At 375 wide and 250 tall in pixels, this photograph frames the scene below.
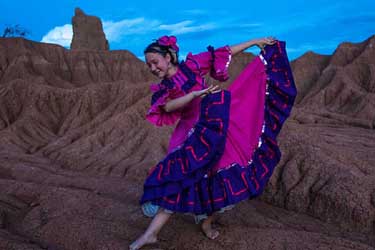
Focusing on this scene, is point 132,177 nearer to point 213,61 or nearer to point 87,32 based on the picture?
point 213,61

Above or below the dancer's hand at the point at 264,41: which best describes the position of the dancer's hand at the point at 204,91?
below

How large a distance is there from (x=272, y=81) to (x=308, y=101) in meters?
21.1

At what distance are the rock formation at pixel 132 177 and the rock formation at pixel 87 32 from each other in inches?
945

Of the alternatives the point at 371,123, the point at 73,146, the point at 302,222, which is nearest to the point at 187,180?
the point at 302,222

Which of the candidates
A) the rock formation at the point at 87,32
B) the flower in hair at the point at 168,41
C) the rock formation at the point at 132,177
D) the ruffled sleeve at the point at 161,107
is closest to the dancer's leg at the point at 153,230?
the rock formation at the point at 132,177

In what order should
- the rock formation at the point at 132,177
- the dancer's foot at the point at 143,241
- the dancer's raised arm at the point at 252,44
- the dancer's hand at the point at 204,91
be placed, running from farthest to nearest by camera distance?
the rock formation at the point at 132,177 < the dancer's raised arm at the point at 252,44 < the dancer's foot at the point at 143,241 < the dancer's hand at the point at 204,91

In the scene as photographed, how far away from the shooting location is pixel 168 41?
135 inches

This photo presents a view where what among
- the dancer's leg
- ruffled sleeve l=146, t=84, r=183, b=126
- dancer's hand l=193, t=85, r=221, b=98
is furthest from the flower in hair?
the dancer's leg

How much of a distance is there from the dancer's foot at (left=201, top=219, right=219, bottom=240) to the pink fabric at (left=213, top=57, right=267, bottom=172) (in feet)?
2.58

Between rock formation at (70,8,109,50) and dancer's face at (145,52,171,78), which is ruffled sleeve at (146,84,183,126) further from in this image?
rock formation at (70,8,109,50)

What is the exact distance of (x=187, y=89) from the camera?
347cm

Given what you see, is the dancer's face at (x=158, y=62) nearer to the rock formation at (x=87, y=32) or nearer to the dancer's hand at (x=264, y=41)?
the dancer's hand at (x=264, y=41)

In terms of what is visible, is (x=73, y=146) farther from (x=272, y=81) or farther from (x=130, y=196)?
(x=272, y=81)

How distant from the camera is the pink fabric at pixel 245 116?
3.42 meters
